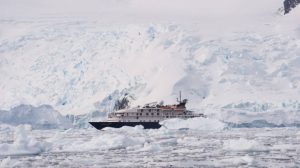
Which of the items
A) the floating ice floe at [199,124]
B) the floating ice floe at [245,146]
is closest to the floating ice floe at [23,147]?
the floating ice floe at [245,146]

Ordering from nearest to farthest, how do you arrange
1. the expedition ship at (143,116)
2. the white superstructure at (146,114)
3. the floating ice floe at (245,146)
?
the floating ice floe at (245,146) < the expedition ship at (143,116) < the white superstructure at (146,114)

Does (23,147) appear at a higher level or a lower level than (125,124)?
lower

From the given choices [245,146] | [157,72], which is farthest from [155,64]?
[245,146]

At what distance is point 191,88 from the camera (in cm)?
8150

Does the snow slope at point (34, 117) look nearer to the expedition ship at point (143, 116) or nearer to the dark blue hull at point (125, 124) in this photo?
the expedition ship at point (143, 116)

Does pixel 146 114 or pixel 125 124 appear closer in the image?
pixel 125 124

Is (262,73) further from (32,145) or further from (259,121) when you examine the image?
(32,145)

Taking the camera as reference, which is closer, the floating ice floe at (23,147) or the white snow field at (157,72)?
the floating ice floe at (23,147)

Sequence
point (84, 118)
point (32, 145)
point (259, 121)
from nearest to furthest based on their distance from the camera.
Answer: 1. point (32, 145)
2. point (259, 121)
3. point (84, 118)

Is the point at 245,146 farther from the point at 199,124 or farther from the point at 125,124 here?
the point at 125,124

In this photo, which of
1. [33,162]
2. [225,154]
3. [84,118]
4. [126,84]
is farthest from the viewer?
[126,84]

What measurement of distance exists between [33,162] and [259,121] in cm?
4309

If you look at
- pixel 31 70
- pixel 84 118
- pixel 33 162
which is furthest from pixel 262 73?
pixel 33 162

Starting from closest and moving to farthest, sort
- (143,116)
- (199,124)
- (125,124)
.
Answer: (199,124) → (125,124) → (143,116)
